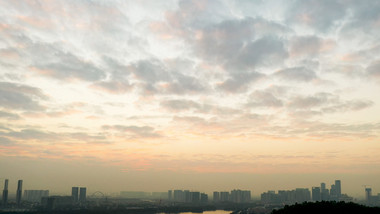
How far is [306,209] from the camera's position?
41375mm

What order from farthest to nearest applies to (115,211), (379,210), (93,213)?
(115,211) → (93,213) → (379,210)

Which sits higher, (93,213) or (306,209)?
(306,209)

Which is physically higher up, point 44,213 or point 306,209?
point 306,209

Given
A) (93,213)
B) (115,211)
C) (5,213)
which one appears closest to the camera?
(5,213)

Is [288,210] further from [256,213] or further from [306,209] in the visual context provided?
[256,213]

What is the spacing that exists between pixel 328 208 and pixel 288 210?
16.1 feet

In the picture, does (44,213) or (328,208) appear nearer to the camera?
(328,208)

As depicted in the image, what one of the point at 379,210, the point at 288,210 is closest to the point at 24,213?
the point at 288,210

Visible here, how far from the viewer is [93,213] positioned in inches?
6521

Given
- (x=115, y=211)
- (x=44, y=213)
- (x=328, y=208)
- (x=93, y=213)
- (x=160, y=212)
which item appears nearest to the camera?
(x=328, y=208)

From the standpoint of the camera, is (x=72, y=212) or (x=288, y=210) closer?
(x=288, y=210)

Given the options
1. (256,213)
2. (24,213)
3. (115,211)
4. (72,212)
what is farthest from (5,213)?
(256,213)

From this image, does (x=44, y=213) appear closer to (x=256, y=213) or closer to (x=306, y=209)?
(x=256, y=213)

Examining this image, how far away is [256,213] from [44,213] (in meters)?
104
